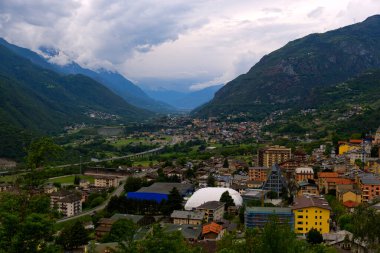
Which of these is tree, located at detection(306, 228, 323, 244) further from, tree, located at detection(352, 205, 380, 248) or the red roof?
the red roof

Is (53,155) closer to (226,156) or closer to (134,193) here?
(134,193)

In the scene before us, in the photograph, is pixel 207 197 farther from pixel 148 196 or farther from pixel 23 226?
pixel 23 226

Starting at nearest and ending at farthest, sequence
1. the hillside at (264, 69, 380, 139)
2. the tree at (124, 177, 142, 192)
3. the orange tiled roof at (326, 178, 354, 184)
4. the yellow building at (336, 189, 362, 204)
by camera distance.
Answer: the yellow building at (336, 189, 362, 204) → the orange tiled roof at (326, 178, 354, 184) → the tree at (124, 177, 142, 192) → the hillside at (264, 69, 380, 139)

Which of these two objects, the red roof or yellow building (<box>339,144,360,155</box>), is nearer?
the red roof

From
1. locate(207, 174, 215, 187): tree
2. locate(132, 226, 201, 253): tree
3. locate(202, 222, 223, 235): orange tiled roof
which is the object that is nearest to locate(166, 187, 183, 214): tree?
locate(202, 222, 223, 235): orange tiled roof

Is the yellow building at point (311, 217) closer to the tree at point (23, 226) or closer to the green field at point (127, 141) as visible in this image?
the tree at point (23, 226)

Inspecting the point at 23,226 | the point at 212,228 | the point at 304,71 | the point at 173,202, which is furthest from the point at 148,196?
the point at 304,71
